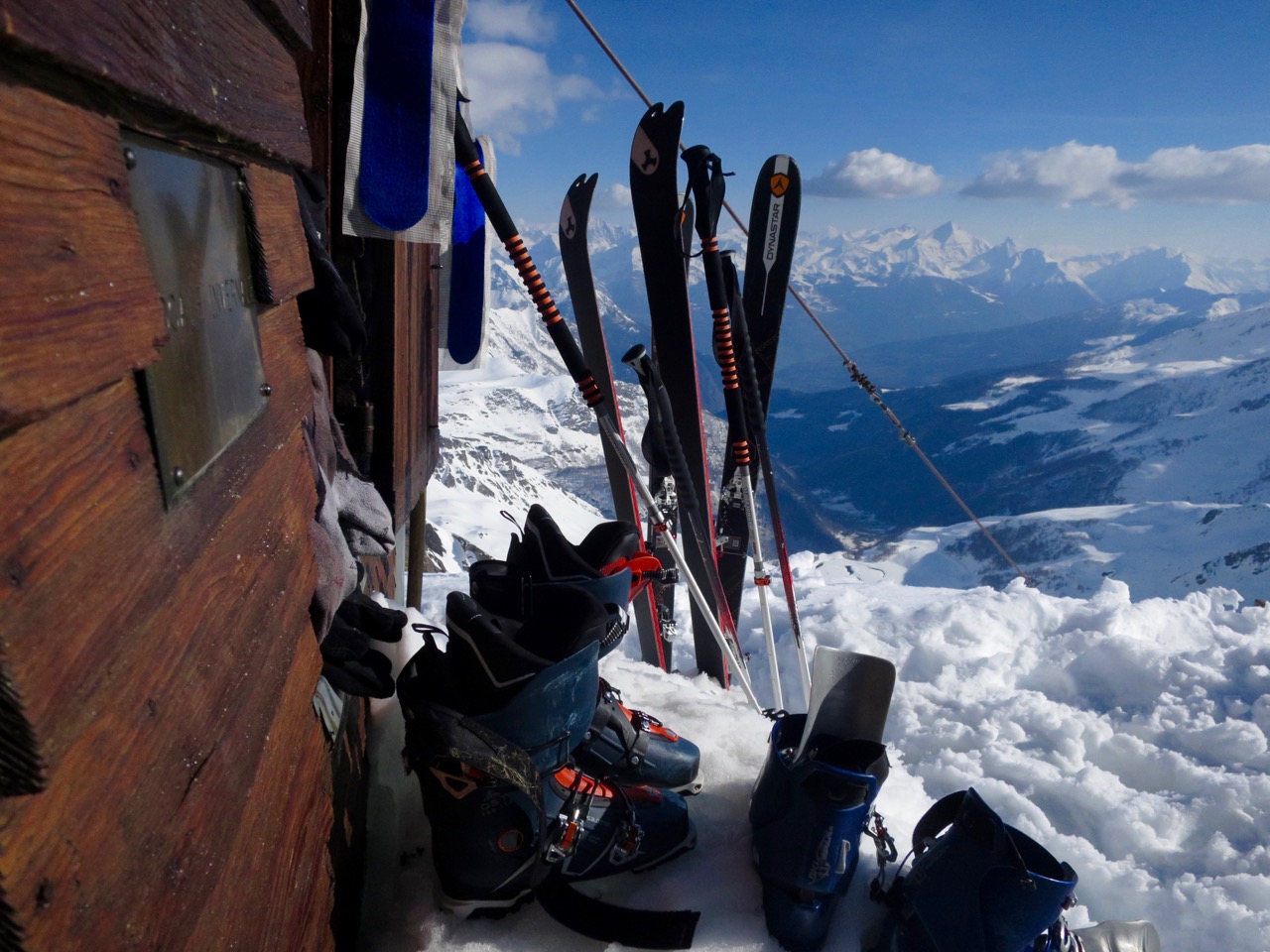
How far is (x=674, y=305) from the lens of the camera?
4.32 m

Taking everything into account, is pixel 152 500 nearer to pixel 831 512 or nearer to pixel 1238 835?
pixel 1238 835

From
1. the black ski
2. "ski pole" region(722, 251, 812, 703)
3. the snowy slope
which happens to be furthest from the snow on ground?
the black ski

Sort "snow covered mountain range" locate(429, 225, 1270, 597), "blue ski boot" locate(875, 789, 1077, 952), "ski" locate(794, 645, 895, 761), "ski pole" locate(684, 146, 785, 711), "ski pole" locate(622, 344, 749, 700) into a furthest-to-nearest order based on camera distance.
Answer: "snow covered mountain range" locate(429, 225, 1270, 597)
"ski pole" locate(684, 146, 785, 711)
"ski pole" locate(622, 344, 749, 700)
"ski" locate(794, 645, 895, 761)
"blue ski boot" locate(875, 789, 1077, 952)

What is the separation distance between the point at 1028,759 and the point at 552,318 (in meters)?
3.06

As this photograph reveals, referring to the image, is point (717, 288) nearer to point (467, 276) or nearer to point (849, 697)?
point (467, 276)

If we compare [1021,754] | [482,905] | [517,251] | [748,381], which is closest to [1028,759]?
[1021,754]

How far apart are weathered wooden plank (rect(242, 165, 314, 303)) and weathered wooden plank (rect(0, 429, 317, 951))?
351 millimetres

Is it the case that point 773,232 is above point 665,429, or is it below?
above

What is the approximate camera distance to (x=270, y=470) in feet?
3.92

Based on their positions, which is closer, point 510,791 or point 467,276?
point 510,791

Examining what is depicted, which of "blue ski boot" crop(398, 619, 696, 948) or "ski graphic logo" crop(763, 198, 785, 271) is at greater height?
"ski graphic logo" crop(763, 198, 785, 271)

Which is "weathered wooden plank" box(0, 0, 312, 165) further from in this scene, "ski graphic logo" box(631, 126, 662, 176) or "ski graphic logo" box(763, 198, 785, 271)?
"ski graphic logo" box(763, 198, 785, 271)

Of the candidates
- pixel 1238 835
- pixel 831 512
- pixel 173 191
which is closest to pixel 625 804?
pixel 173 191

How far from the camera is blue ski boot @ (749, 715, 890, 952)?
1.72m
